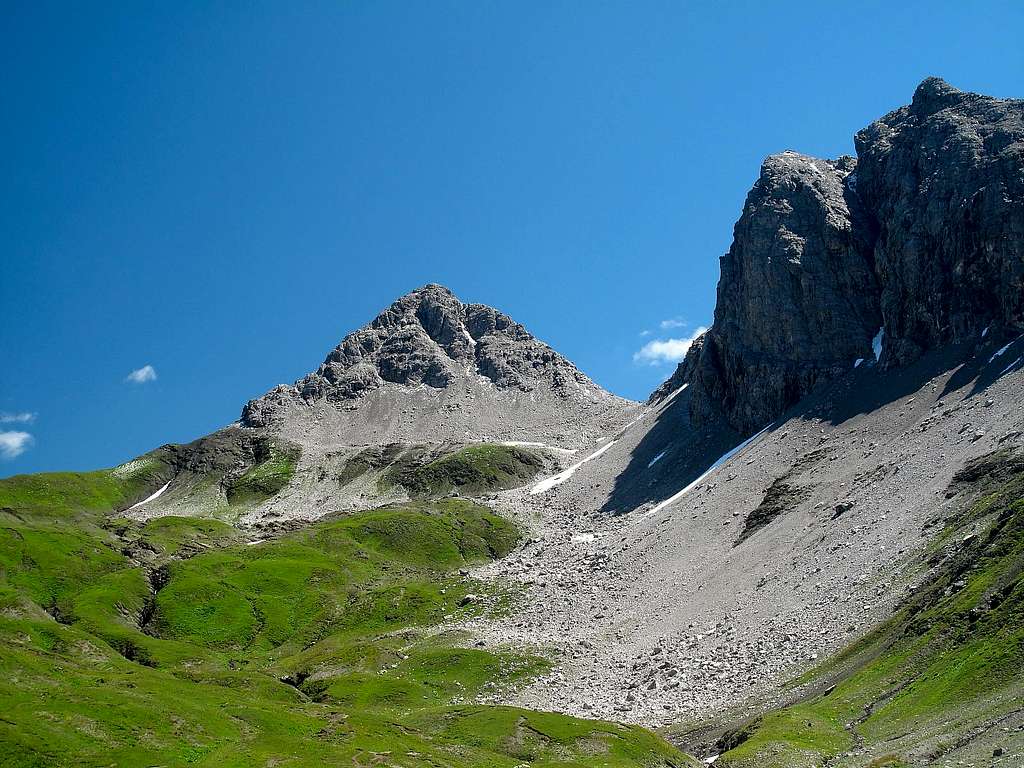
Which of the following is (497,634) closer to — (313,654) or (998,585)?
(313,654)

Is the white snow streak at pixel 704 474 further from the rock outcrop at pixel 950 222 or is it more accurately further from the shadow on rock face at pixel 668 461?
the rock outcrop at pixel 950 222

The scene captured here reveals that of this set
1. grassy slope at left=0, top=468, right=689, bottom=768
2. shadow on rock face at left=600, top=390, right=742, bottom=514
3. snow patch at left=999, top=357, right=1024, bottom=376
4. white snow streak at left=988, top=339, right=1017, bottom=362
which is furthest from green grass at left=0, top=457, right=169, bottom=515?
white snow streak at left=988, top=339, right=1017, bottom=362

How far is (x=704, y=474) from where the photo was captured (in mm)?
137250

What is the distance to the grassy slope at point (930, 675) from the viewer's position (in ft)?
131

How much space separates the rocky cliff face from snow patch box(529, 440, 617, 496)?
112 ft

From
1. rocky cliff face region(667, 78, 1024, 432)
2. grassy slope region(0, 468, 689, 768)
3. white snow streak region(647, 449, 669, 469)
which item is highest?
rocky cliff face region(667, 78, 1024, 432)

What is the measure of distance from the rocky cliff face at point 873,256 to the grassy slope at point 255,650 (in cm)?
5693

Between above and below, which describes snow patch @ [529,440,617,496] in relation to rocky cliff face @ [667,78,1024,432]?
below

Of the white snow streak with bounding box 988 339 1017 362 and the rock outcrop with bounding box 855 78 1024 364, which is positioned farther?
the rock outcrop with bounding box 855 78 1024 364

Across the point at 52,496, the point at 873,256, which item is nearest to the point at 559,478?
the point at 873,256

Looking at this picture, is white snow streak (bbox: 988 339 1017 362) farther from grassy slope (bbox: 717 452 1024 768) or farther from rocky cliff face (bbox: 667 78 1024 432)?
grassy slope (bbox: 717 452 1024 768)

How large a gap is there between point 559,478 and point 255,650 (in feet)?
319

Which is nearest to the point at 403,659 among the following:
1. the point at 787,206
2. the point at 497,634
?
the point at 497,634

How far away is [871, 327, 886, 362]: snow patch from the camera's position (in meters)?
134
